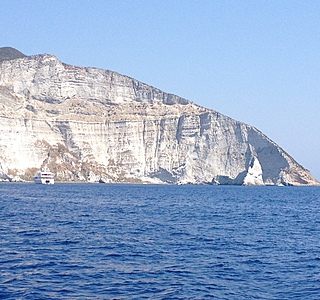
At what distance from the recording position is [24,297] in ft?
64.8

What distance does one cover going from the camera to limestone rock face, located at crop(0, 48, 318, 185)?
17775cm

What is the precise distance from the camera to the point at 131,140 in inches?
7343

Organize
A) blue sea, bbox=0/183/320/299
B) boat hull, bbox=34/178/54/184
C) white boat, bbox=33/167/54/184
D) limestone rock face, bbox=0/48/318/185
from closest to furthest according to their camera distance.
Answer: blue sea, bbox=0/183/320/299
boat hull, bbox=34/178/54/184
white boat, bbox=33/167/54/184
limestone rock face, bbox=0/48/318/185

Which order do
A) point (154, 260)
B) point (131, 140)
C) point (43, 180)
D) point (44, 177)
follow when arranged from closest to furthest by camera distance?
point (154, 260), point (43, 180), point (44, 177), point (131, 140)

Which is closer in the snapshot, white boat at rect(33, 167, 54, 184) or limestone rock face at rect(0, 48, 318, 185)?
white boat at rect(33, 167, 54, 184)

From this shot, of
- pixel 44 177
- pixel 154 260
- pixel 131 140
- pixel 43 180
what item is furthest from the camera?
pixel 131 140

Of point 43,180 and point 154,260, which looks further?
point 43,180

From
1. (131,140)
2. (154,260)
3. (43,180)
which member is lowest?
(154,260)

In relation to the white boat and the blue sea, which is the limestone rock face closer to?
the white boat

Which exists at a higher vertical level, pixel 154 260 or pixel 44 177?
pixel 44 177

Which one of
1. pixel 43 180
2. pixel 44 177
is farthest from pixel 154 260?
pixel 44 177

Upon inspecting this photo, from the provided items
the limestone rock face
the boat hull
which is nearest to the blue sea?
the boat hull

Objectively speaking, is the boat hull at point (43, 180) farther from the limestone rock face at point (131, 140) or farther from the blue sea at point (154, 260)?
the blue sea at point (154, 260)

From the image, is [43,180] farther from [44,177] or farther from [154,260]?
[154,260]
